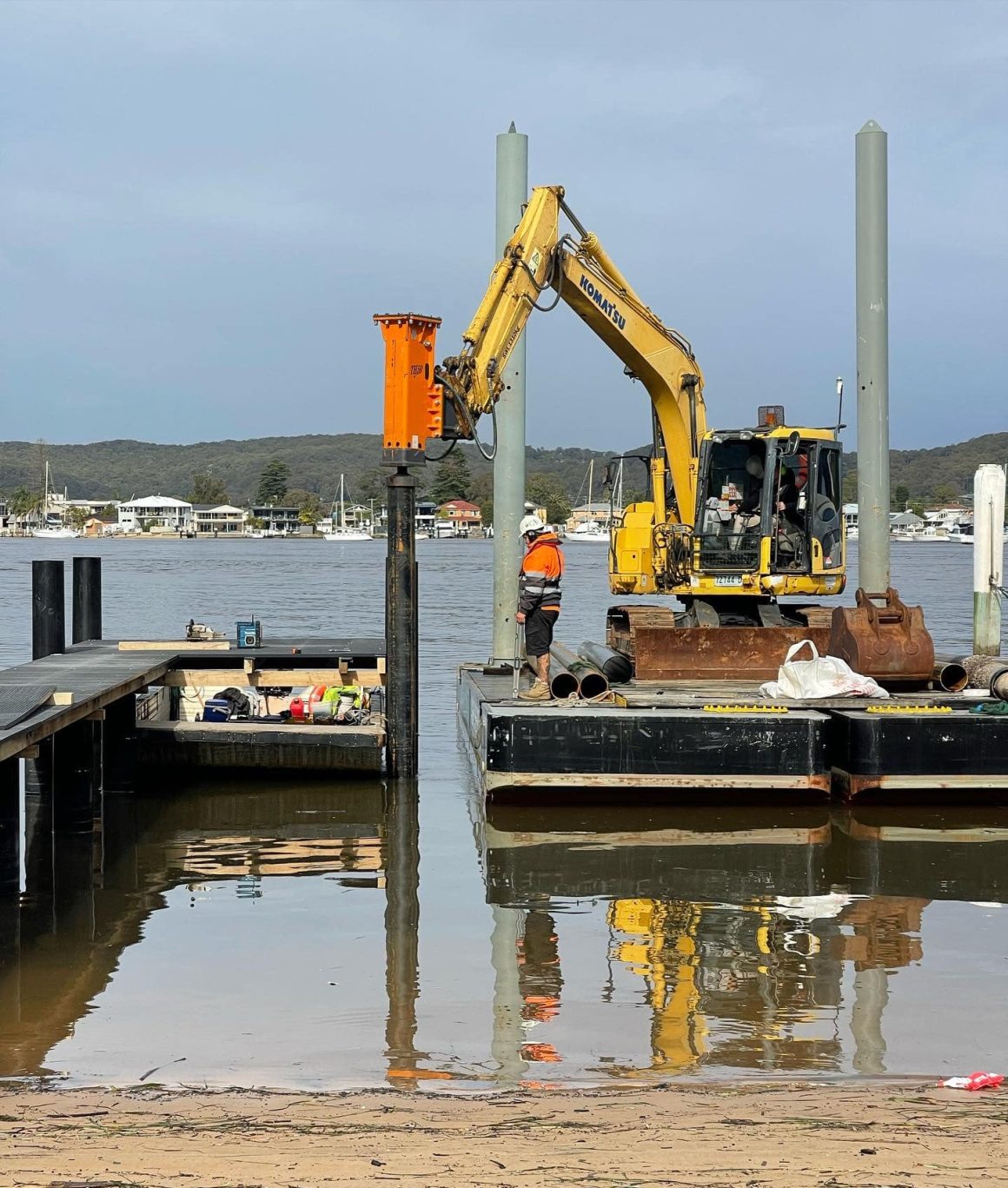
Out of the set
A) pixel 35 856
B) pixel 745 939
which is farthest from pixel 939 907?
pixel 35 856

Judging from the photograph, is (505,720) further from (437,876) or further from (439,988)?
(439,988)

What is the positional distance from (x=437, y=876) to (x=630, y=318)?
338 inches

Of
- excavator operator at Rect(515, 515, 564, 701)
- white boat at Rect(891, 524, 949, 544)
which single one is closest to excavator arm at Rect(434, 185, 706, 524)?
excavator operator at Rect(515, 515, 564, 701)

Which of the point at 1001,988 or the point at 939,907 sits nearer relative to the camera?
the point at 1001,988

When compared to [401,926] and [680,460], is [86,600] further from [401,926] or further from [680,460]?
[401,926]

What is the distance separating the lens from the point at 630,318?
18500 millimetres

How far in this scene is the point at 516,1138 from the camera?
5926 millimetres

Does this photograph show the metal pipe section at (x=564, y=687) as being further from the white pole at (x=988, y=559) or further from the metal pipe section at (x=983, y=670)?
the white pole at (x=988, y=559)

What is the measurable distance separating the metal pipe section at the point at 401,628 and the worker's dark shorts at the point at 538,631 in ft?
3.81

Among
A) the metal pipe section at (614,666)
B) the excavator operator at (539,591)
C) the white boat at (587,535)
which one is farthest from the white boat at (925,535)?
the excavator operator at (539,591)

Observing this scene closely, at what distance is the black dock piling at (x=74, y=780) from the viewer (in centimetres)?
1336

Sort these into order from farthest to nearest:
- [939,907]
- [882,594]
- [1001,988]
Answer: [882,594] < [939,907] < [1001,988]

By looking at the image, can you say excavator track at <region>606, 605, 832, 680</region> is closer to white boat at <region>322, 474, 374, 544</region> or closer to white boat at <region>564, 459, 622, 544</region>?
white boat at <region>564, 459, 622, 544</region>

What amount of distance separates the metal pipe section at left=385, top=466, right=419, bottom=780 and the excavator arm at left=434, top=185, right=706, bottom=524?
0.85 meters
